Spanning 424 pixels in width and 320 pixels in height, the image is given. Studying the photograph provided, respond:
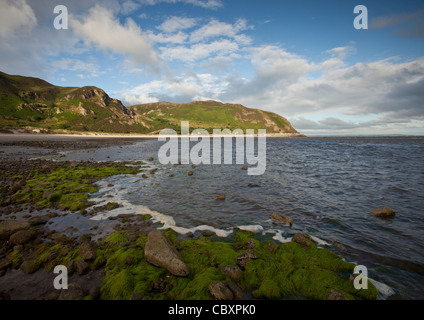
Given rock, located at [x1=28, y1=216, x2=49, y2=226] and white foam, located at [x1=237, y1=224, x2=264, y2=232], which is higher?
rock, located at [x1=28, y1=216, x2=49, y2=226]

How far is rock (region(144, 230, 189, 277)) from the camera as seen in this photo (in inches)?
259

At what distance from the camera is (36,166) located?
24.0m

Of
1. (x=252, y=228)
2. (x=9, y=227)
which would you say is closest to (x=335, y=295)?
(x=252, y=228)

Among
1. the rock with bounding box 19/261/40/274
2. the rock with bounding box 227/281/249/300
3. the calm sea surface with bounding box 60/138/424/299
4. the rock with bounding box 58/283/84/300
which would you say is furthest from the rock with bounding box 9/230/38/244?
the rock with bounding box 227/281/249/300

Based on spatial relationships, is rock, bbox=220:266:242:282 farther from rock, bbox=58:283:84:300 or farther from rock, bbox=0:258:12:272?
rock, bbox=0:258:12:272

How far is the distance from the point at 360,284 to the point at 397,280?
158cm

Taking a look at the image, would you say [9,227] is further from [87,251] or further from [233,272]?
[233,272]

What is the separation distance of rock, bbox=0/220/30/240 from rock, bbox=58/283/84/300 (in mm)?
5730

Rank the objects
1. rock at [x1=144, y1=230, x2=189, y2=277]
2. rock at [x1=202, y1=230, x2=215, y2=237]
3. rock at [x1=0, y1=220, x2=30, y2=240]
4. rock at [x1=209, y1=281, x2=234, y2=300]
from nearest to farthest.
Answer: rock at [x1=209, y1=281, x2=234, y2=300] < rock at [x1=144, y1=230, x2=189, y2=277] < rock at [x1=0, y1=220, x2=30, y2=240] < rock at [x1=202, y1=230, x2=215, y2=237]

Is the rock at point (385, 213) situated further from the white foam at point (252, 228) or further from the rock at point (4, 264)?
the rock at point (4, 264)

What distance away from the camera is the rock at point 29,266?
22.0 feet

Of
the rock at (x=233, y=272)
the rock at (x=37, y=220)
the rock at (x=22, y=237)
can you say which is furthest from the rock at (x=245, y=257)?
the rock at (x=37, y=220)

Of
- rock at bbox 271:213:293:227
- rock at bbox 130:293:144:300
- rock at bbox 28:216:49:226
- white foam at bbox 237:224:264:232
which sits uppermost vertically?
rock at bbox 28:216:49:226

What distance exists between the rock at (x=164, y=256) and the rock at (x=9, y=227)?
692 centimetres
